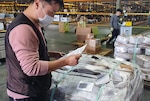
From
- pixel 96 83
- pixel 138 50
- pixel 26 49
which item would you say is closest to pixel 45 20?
pixel 26 49

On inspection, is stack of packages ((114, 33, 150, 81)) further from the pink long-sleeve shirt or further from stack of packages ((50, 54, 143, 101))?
the pink long-sleeve shirt

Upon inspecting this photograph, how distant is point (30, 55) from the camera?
1143 mm

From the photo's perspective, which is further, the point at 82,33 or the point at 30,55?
the point at 82,33

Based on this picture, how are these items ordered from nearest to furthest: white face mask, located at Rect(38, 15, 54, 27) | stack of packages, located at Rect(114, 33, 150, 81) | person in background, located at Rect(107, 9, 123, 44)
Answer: white face mask, located at Rect(38, 15, 54, 27) → stack of packages, located at Rect(114, 33, 150, 81) → person in background, located at Rect(107, 9, 123, 44)

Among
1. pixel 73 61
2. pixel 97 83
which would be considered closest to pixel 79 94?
pixel 97 83

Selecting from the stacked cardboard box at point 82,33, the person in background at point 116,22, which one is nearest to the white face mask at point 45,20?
the stacked cardboard box at point 82,33

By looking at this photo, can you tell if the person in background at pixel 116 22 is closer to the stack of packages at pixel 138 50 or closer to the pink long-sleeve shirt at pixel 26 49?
the stack of packages at pixel 138 50

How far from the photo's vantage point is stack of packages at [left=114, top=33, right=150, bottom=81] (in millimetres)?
3375

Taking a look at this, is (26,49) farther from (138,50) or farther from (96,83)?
(138,50)

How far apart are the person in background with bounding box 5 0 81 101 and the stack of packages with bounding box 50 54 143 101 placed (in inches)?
9.3

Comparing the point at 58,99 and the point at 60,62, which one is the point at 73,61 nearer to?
the point at 60,62

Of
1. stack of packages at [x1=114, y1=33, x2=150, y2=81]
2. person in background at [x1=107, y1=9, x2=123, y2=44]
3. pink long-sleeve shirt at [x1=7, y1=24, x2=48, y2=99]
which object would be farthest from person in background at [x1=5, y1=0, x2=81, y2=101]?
person in background at [x1=107, y1=9, x2=123, y2=44]

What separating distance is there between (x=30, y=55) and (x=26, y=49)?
0.13ft

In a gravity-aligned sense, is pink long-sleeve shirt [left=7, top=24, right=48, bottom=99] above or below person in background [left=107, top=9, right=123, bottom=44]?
above
